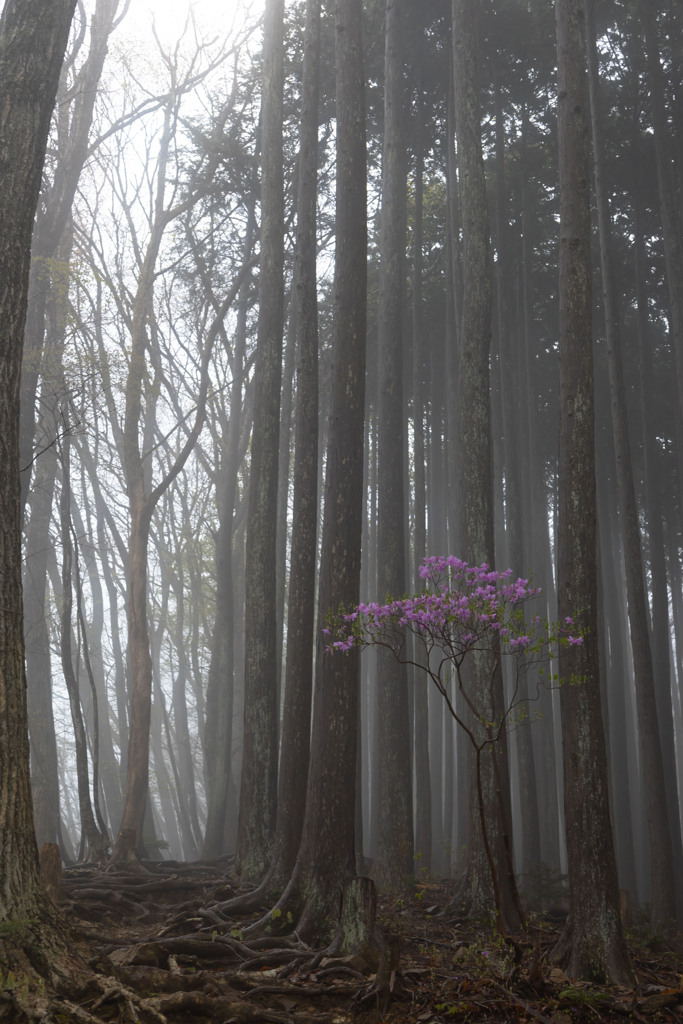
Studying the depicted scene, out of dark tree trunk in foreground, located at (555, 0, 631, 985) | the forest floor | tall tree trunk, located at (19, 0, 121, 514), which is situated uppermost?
tall tree trunk, located at (19, 0, 121, 514)

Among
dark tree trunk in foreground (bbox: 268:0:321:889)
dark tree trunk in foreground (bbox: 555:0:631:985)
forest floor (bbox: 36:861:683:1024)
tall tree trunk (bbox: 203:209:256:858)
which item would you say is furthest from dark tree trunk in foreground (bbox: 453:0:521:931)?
tall tree trunk (bbox: 203:209:256:858)

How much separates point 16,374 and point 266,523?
5277 millimetres

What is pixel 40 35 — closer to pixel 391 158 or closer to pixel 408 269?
pixel 391 158

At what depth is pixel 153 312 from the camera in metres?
17.2

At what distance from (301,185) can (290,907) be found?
288 inches

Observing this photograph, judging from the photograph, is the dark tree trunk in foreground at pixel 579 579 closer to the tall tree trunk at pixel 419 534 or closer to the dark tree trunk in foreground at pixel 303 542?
the dark tree trunk in foreground at pixel 303 542

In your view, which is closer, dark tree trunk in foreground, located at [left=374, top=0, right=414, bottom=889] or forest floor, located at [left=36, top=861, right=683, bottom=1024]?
forest floor, located at [left=36, top=861, right=683, bottom=1024]

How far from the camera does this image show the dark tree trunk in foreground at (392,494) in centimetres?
945

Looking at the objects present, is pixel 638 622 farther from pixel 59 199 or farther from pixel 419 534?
pixel 59 199

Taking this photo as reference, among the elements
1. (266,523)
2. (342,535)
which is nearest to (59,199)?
(266,523)

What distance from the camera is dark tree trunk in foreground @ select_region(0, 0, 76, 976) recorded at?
3855 mm

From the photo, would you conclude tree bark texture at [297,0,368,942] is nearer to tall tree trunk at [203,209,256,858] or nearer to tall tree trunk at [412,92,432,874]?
tall tree trunk at [412,92,432,874]

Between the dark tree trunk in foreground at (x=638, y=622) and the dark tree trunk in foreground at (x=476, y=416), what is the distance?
118 inches

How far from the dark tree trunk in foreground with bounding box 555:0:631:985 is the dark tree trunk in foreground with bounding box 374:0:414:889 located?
3.68 meters
